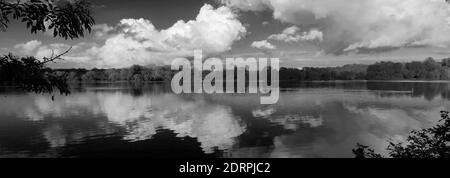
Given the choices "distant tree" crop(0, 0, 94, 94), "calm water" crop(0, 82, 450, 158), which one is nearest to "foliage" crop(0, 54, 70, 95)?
"distant tree" crop(0, 0, 94, 94)

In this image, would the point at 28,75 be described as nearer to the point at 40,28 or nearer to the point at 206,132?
the point at 40,28

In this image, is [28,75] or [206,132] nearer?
[28,75]

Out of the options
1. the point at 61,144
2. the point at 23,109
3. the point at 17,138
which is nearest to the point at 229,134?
the point at 61,144

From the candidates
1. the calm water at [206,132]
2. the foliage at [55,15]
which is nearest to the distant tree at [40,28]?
the foliage at [55,15]

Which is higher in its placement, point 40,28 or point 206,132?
point 40,28

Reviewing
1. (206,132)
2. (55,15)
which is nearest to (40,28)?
(55,15)

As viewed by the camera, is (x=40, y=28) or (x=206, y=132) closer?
(x=40, y=28)

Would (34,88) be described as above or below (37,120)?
above

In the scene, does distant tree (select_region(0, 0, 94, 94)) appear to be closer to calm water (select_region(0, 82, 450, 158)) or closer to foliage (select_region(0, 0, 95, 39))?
foliage (select_region(0, 0, 95, 39))

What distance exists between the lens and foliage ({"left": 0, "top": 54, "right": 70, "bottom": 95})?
6.30 metres

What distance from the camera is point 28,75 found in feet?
20.9
